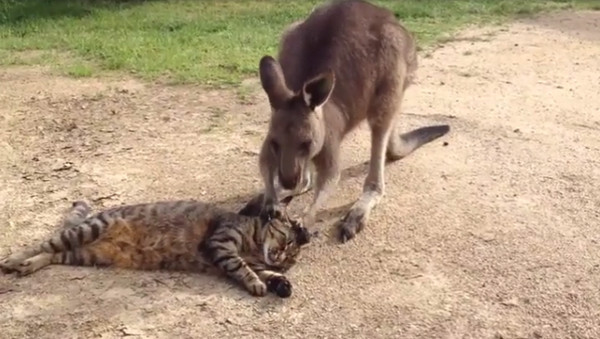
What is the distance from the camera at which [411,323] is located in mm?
3787

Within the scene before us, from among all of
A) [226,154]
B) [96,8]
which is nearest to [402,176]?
[226,154]

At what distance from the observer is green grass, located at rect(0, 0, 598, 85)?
760cm

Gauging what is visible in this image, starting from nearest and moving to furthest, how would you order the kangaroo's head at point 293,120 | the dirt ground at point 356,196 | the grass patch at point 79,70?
1. the dirt ground at point 356,196
2. the kangaroo's head at point 293,120
3. the grass patch at point 79,70

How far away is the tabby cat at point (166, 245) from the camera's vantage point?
13.5ft

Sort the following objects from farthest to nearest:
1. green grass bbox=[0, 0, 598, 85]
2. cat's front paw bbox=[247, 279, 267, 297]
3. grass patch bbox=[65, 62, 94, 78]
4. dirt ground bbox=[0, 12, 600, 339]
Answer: green grass bbox=[0, 0, 598, 85]
grass patch bbox=[65, 62, 94, 78]
cat's front paw bbox=[247, 279, 267, 297]
dirt ground bbox=[0, 12, 600, 339]

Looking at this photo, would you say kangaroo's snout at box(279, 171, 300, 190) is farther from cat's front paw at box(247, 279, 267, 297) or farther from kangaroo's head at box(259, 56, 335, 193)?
cat's front paw at box(247, 279, 267, 297)

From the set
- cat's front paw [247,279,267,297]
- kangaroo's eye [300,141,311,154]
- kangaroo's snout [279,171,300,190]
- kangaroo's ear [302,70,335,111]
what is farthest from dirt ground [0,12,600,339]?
kangaroo's ear [302,70,335,111]

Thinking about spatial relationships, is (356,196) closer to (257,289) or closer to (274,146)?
(274,146)

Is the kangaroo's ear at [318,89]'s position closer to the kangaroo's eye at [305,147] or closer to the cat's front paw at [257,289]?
the kangaroo's eye at [305,147]

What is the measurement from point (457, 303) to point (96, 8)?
7367 millimetres

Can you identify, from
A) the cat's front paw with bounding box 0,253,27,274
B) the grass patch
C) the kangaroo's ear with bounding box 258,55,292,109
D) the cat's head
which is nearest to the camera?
the cat's front paw with bounding box 0,253,27,274

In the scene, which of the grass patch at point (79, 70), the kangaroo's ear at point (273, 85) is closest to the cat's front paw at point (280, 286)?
the kangaroo's ear at point (273, 85)

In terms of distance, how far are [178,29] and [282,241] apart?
5.30 metres

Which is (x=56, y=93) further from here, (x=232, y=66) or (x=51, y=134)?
(x=232, y=66)
